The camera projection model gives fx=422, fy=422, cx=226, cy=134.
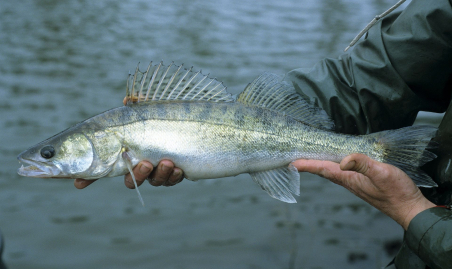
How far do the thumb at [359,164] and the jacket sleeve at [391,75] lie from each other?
0.69m

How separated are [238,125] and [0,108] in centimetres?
619

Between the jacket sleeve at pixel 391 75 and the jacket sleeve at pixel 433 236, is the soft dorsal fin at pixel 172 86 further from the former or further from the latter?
the jacket sleeve at pixel 433 236

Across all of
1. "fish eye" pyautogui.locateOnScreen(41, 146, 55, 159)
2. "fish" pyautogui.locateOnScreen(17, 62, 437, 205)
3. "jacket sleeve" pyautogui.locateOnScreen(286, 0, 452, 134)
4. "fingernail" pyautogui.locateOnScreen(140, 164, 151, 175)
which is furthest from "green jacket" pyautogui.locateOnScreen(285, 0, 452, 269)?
"fish eye" pyautogui.locateOnScreen(41, 146, 55, 159)

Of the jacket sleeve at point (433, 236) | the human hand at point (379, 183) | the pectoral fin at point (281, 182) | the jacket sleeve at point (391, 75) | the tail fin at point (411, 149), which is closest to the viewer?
the jacket sleeve at point (433, 236)

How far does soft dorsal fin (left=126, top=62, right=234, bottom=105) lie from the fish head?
425mm

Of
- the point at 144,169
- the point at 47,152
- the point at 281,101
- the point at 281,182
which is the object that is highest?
the point at 281,101

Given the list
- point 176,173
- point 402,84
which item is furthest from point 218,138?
point 402,84

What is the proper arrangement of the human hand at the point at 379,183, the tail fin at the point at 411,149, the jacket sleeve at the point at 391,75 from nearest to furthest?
the human hand at the point at 379,183
the tail fin at the point at 411,149
the jacket sleeve at the point at 391,75

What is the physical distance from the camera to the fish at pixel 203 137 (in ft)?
9.00

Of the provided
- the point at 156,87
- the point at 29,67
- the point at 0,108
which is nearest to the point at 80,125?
the point at 156,87

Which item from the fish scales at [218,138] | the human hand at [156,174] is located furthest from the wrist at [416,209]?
the human hand at [156,174]

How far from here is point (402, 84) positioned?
9.25ft

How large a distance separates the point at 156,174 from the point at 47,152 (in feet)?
2.34

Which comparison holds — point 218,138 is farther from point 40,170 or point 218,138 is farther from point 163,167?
point 40,170
